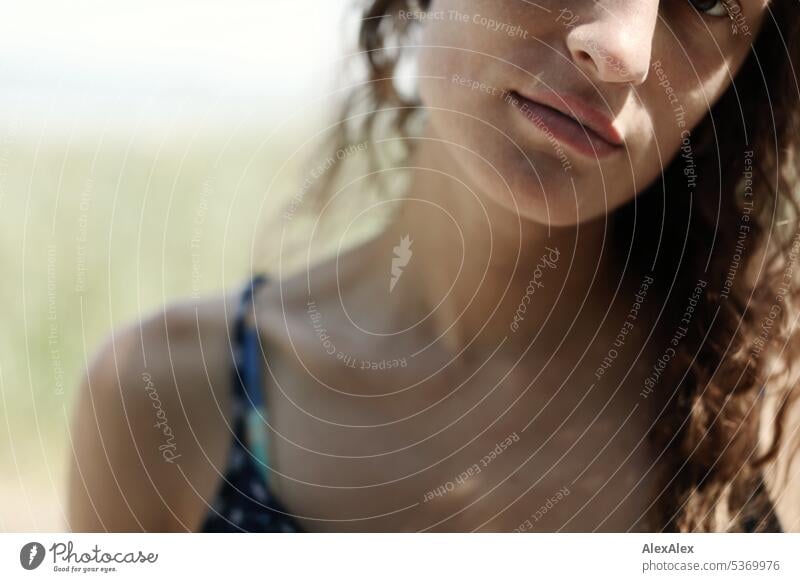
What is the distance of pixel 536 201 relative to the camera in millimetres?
448

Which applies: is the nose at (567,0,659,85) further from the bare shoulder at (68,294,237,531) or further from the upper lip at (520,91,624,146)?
the bare shoulder at (68,294,237,531)

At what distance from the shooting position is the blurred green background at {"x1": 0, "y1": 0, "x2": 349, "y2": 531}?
44cm

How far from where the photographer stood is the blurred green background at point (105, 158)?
1.44 ft

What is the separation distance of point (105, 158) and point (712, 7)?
0.32 m

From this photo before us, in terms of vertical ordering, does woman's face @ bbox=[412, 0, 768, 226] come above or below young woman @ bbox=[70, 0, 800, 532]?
above

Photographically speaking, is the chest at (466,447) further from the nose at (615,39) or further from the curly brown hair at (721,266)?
the nose at (615,39)

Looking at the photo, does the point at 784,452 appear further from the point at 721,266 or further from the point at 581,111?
the point at 581,111

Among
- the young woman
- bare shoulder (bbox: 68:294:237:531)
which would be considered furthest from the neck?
bare shoulder (bbox: 68:294:237:531)

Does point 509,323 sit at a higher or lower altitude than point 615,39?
lower

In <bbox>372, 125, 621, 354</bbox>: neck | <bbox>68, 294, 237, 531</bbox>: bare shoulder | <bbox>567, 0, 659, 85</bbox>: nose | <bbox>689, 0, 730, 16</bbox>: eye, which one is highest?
<bbox>689, 0, 730, 16</bbox>: eye

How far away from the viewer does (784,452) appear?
490mm

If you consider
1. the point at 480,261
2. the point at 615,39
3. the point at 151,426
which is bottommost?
the point at 151,426

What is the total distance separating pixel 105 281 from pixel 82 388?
0.19 feet

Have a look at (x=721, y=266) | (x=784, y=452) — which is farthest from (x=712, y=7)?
(x=784, y=452)
